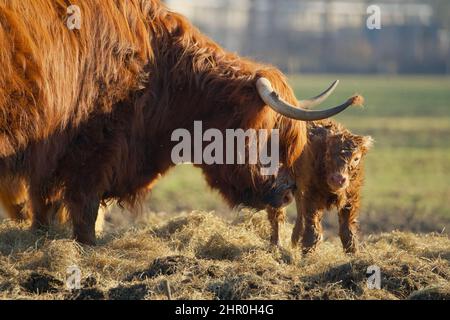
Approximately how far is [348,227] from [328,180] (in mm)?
595

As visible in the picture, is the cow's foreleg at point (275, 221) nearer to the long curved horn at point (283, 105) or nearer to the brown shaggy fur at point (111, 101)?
the brown shaggy fur at point (111, 101)

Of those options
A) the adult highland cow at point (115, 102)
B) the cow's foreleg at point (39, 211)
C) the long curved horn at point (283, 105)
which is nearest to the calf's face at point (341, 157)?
the adult highland cow at point (115, 102)

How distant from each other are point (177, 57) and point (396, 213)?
5.56m

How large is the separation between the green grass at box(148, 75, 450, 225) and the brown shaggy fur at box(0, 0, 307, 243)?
0.88 meters

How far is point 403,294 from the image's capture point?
573 cm

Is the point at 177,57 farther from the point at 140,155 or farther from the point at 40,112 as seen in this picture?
Result: the point at 40,112

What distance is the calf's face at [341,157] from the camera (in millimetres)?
6949

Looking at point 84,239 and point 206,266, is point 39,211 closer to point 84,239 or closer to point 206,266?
point 84,239

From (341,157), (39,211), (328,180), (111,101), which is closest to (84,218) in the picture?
(39,211)

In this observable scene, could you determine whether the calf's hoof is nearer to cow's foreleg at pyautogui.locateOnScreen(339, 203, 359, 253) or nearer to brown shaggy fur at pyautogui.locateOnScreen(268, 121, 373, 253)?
brown shaggy fur at pyautogui.locateOnScreen(268, 121, 373, 253)

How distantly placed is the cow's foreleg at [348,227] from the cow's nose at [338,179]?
478 mm

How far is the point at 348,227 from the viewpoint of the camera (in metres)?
7.36

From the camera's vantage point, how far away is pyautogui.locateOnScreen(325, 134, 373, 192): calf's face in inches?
274

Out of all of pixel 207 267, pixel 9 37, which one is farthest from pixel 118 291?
pixel 9 37
